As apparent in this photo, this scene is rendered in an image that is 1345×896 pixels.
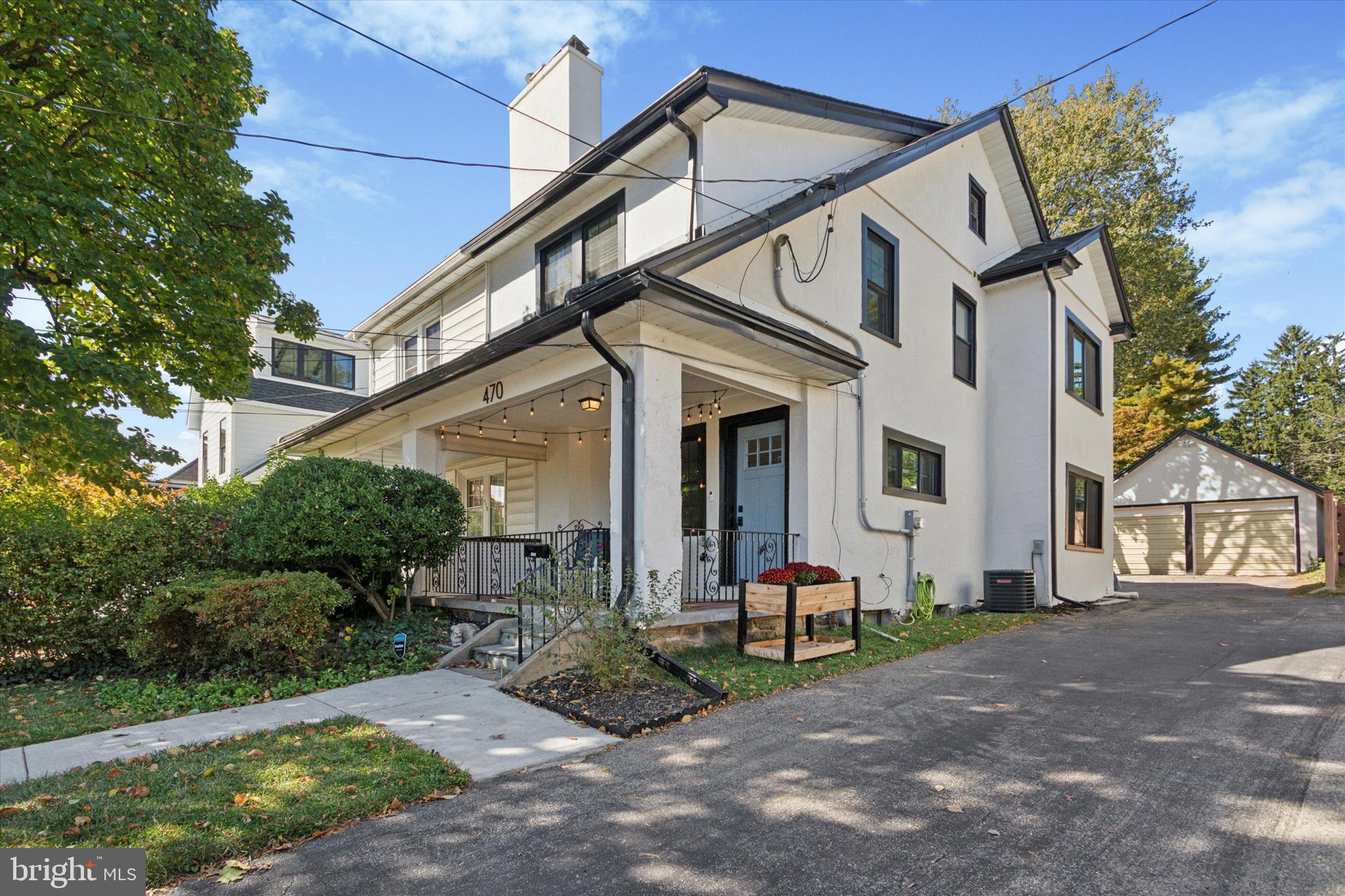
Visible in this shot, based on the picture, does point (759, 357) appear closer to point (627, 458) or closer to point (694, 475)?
point (627, 458)

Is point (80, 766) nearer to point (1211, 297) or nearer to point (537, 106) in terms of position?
point (537, 106)

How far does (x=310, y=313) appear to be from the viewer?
9.72m

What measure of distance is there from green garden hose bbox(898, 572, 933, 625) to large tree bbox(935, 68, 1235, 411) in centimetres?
1667

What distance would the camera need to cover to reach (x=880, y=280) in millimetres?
10914

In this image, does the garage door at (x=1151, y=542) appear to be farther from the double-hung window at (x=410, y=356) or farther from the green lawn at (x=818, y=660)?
the double-hung window at (x=410, y=356)

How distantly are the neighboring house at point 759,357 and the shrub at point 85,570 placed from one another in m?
3.14

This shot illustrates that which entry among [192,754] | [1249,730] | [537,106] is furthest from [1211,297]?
[192,754]

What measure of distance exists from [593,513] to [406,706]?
727 centimetres

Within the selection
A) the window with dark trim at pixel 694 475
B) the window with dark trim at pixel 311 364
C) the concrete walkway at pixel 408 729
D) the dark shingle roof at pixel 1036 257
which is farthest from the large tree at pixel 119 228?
the dark shingle roof at pixel 1036 257

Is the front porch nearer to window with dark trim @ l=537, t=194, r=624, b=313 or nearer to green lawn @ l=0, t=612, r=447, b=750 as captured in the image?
green lawn @ l=0, t=612, r=447, b=750

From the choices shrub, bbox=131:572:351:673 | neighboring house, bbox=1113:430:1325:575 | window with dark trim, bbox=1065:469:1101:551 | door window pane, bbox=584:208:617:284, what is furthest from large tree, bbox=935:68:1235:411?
shrub, bbox=131:572:351:673

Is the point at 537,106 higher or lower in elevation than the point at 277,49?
higher

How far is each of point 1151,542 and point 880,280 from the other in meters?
18.2

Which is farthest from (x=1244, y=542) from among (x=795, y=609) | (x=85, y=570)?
(x=85, y=570)
